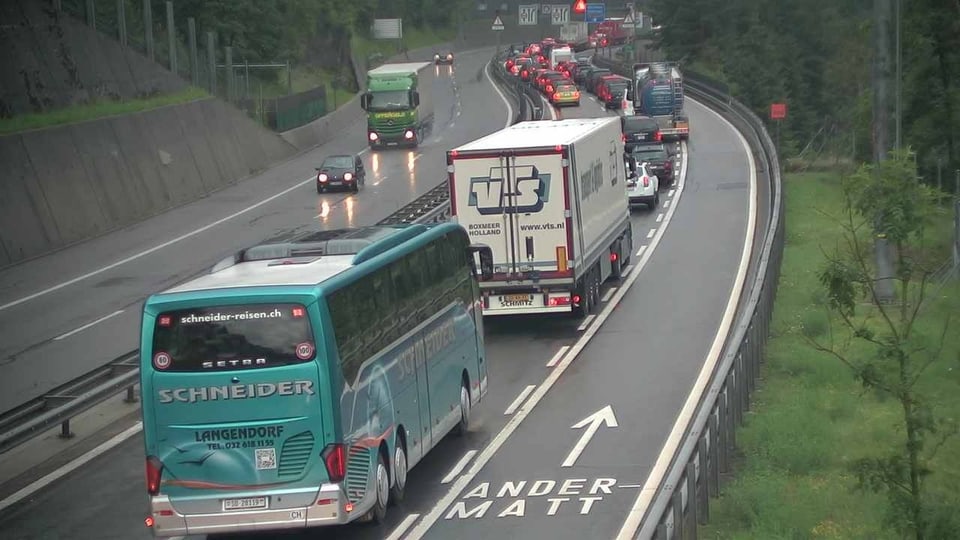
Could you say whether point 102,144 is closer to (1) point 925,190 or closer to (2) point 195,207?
(2) point 195,207

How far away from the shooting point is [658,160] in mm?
51594

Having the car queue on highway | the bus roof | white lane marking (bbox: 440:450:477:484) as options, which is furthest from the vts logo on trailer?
the car queue on highway

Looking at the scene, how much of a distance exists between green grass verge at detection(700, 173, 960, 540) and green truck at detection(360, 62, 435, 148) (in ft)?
147

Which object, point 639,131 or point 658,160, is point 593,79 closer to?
point 639,131

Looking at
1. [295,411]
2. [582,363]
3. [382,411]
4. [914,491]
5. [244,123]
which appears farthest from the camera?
[244,123]

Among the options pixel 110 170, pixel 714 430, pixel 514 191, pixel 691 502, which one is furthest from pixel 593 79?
pixel 691 502

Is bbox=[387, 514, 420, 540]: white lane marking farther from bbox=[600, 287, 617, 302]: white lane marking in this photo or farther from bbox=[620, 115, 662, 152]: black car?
bbox=[620, 115, 662, 152]: black car

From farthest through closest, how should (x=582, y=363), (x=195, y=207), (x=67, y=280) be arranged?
(x=195, y=207)
(x=67, y=280)
(x=582, y=363)

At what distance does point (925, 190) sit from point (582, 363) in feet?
40.9

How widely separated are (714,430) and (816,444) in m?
2.11

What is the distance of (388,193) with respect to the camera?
5475cm

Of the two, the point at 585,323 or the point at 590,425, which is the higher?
the point at 590,425

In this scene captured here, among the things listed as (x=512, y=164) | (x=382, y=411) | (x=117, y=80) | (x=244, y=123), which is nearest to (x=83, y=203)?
(x=117, y=80)

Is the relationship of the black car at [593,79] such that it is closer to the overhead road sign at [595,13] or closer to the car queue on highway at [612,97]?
the car queue on highway at [612,97]
